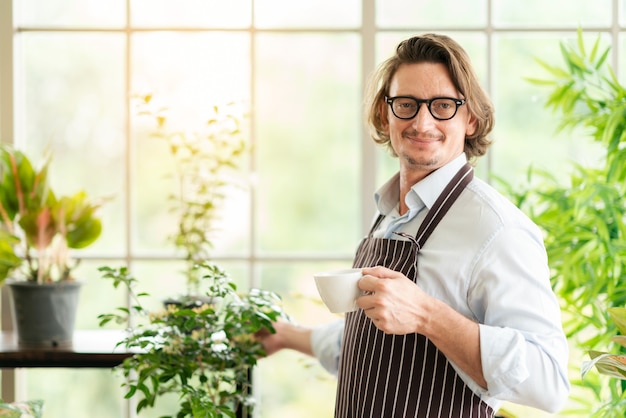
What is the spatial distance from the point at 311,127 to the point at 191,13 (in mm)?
613

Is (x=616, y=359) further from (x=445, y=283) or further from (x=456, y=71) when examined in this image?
(x=456, y=71)

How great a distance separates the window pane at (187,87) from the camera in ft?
9.04

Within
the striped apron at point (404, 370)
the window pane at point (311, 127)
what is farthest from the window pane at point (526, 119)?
the striped apron at point (404, 370)

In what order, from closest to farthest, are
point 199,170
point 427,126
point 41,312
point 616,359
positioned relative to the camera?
point 616,359, point 427,126, point 41,312, point 199,170

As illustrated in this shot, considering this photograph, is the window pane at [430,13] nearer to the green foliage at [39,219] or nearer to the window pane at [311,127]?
the window pane at [311,127]

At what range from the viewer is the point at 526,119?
2.81m

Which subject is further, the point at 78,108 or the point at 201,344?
the point at 78,108

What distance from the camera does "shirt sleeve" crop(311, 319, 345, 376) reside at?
218 centimetres

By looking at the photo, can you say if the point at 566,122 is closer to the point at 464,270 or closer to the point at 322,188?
the point at 322,188

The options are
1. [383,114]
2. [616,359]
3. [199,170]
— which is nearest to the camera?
[616,359]

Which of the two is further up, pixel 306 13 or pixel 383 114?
pixel 306 13

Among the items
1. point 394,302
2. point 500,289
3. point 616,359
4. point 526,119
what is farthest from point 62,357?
point 526,119

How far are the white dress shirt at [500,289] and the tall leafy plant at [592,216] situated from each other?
0.78m

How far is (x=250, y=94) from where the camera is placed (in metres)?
2.72
